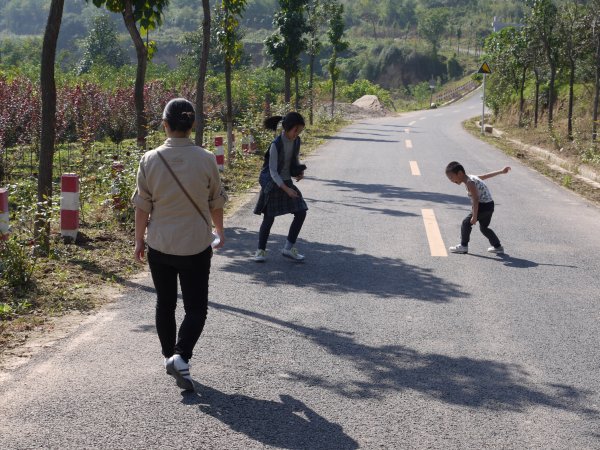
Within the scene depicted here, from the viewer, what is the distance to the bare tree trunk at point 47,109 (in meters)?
8.63

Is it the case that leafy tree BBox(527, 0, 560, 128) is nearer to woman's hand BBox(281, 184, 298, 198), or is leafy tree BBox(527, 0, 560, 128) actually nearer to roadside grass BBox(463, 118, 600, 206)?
roadside grass BBox(463, 118, 600, 206)

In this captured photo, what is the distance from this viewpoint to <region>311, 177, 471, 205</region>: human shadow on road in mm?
14109

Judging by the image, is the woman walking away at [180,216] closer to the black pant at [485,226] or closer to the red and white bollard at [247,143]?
the black pant at [485,226]

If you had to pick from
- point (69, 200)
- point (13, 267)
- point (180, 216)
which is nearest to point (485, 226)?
point (69, 200)

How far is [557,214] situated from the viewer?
42.0 feet

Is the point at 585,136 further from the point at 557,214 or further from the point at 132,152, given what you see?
the point at 132,152

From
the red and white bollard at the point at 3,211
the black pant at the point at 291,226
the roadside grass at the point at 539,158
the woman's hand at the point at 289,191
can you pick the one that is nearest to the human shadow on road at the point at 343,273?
the black pant at the point at 291,226

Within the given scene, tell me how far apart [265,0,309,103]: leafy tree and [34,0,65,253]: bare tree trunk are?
73.3ft

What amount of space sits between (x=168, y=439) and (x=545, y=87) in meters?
38.1

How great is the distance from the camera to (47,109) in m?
8.76

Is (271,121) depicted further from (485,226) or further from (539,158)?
(539,158)

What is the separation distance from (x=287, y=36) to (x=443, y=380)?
27.4 metres

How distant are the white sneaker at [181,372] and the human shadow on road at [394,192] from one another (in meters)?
9.56

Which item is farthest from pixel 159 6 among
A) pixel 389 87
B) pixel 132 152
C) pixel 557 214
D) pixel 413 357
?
pixel 389 87
